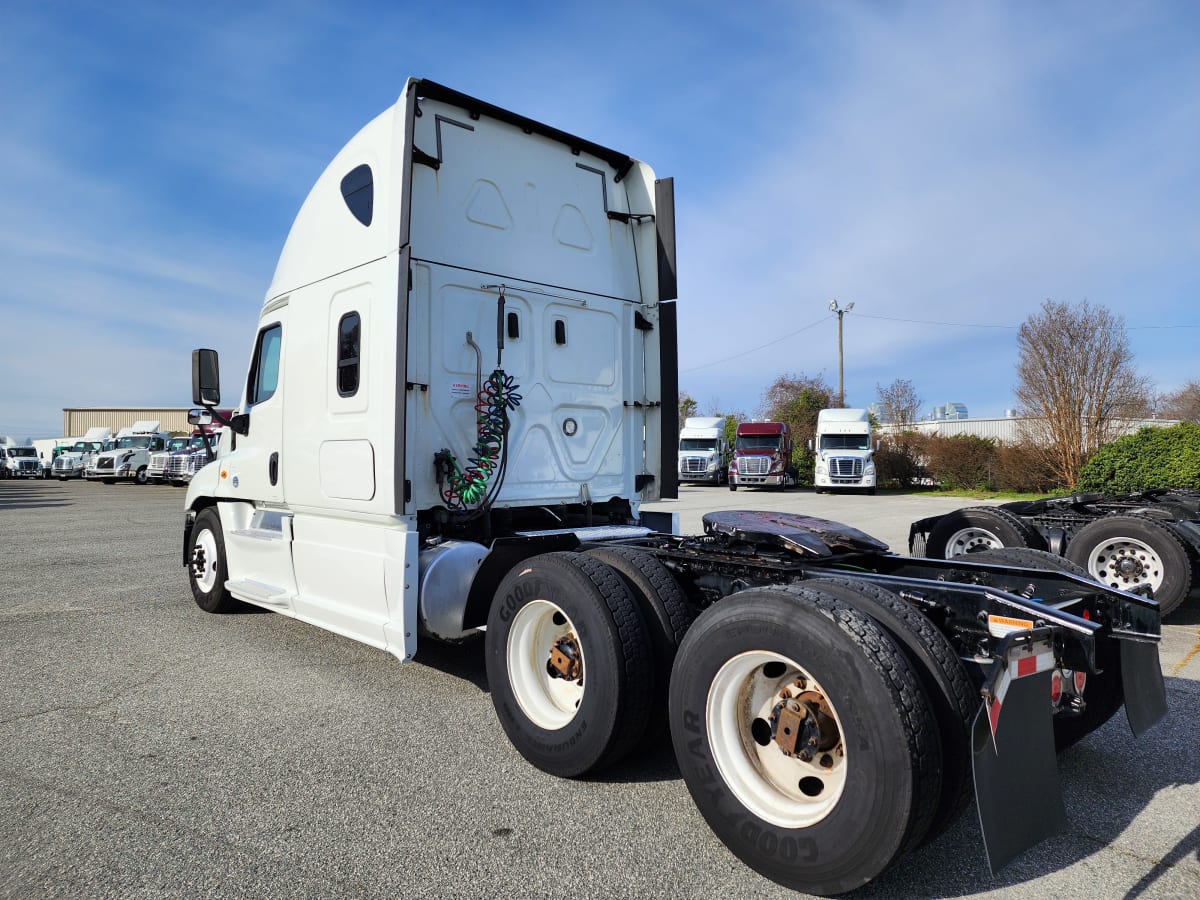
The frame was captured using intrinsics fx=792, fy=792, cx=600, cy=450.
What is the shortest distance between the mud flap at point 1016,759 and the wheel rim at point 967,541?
4.68 meters

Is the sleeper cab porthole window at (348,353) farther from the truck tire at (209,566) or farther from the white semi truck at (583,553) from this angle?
the truck tire at (209,566)

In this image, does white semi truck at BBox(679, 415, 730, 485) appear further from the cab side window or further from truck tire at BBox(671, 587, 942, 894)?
truck tire at BBox(671, 587, 942, 894)

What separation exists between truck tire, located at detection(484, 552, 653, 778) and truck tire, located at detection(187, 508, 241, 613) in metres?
3.76

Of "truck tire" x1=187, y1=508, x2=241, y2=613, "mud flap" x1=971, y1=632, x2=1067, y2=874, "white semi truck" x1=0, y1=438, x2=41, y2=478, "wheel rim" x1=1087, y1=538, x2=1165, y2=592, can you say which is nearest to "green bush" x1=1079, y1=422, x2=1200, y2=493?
"wheel rim" x1=1087, y1=538, x2=1165, y2=592

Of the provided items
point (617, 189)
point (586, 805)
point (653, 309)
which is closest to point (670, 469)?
point (653, 309)

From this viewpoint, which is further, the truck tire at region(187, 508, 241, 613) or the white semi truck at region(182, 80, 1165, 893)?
the truck tire at region(187, 508, 241, 613)

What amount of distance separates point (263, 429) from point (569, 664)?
351cm

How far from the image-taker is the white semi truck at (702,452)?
32.4 metres

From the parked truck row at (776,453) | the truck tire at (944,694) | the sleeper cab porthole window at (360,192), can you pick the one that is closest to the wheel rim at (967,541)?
the truck tire at (944,694)

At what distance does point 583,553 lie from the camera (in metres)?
3.73

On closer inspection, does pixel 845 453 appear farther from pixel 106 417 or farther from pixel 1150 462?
pixel 106 417

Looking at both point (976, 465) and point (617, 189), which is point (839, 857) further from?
point (976, 465)

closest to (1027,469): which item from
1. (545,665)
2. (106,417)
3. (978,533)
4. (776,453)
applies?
(776,453)

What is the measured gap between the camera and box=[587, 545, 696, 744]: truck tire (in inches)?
130
